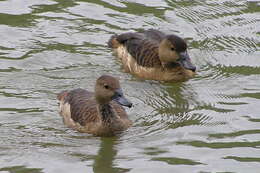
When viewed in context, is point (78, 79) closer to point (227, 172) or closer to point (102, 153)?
point (102, 153)

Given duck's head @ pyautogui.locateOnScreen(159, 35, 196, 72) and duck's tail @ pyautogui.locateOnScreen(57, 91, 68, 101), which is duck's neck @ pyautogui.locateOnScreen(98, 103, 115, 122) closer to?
duck's tail @ pyautogui.locateOnScreen(57, 91, 68, 101)

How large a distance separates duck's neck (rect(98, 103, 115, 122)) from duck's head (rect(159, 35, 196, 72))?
2.68 m

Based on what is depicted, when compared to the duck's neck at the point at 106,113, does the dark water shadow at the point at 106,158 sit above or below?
below

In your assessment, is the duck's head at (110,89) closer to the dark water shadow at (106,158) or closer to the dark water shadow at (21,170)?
the dark water shadow at (106,158)

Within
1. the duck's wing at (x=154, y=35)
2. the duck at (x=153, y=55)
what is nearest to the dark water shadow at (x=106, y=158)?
the duck at (x=153, y=55)

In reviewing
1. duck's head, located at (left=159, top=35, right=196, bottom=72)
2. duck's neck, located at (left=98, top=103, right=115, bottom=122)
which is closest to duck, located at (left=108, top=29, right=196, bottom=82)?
duck's head, located at (left=159, top=35, right=196, bottom=72)

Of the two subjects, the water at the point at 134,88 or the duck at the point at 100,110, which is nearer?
the water at the point at 134,88

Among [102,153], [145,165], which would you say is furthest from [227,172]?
[102,153]

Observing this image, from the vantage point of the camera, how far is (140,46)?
17141 mm

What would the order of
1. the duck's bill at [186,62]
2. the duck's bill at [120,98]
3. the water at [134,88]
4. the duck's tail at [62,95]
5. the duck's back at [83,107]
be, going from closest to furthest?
the water at [134,88], the duck's bill at [120,98], the duck's back at [83,107], the duck's tail at [62,95], the duck's bill at [186,62]

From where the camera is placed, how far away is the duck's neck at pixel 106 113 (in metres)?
13.7

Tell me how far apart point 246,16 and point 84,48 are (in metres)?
3.91

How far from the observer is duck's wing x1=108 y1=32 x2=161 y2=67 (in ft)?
55.4

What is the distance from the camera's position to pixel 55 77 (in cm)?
1570
